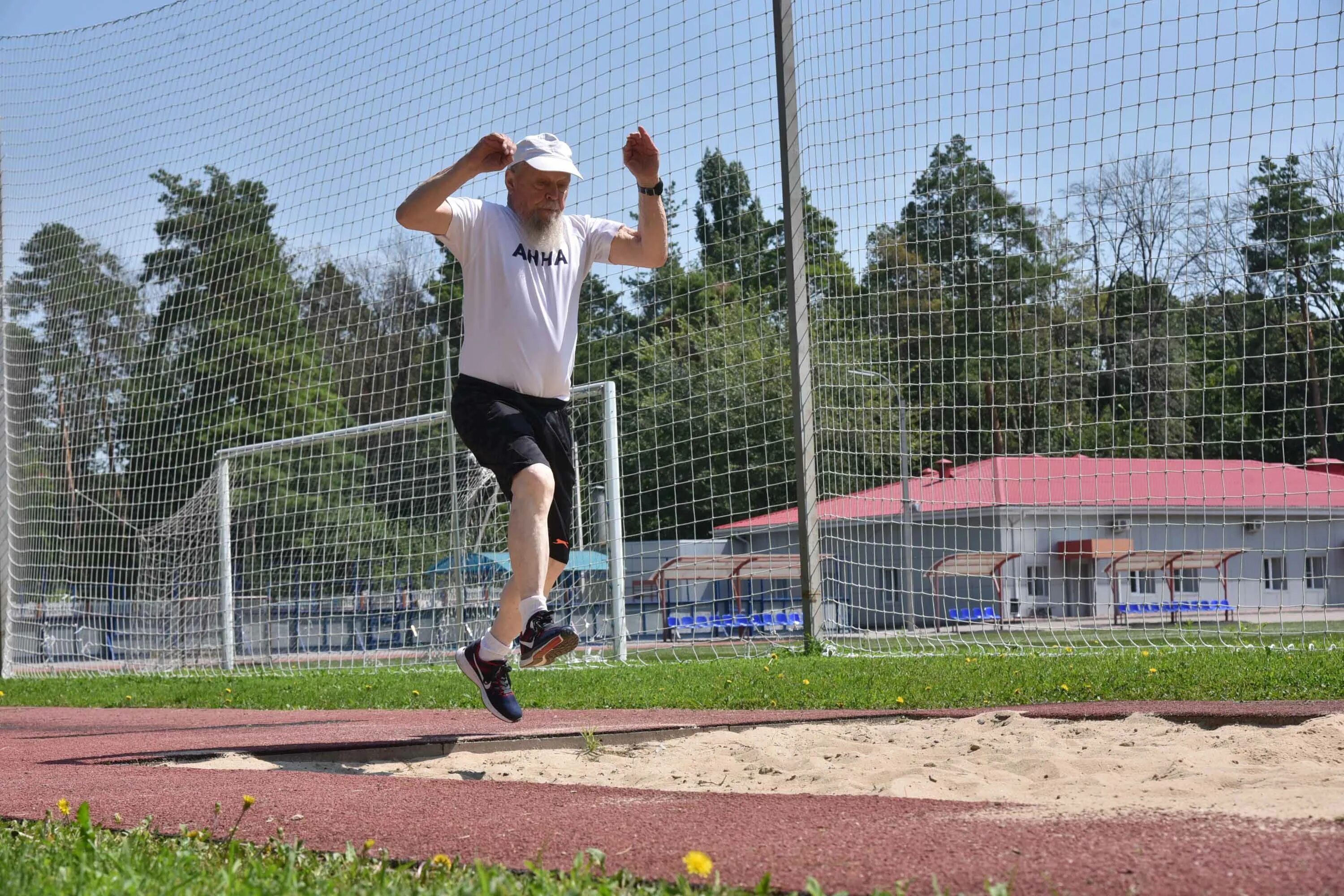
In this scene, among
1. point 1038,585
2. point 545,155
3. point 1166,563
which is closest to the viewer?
point 545,155

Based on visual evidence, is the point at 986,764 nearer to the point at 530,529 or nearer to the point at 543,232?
the point at 530,529

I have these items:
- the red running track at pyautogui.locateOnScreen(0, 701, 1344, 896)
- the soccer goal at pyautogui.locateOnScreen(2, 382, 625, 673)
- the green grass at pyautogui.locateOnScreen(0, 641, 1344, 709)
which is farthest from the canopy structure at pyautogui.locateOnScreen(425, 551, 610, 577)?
the red running track at pyautogui.locateOnScreen(0, 701, 1344, 896)

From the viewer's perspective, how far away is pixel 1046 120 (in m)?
9.15

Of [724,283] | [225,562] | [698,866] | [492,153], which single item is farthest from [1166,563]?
[698,866]

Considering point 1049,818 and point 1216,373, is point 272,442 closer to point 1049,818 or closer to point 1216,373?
point 1216,373

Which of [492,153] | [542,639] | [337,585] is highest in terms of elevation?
[492,153]

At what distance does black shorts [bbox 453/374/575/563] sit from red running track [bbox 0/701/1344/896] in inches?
50.7

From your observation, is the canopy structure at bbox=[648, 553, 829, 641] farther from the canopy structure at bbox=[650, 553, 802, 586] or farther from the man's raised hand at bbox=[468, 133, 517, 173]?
the man's raised hand at bbox=[468, 133, 517, 173]

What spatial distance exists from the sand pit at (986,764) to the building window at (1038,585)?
1517 cm

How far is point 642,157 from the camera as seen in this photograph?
4859 mm

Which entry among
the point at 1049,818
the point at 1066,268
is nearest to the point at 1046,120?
the point at 1066,268

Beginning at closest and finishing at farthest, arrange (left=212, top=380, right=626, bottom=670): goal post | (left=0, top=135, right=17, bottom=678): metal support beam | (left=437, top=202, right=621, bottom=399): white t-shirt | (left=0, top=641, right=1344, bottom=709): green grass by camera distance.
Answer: (left=437, top=202, right=621, bottom=399): white t-shirt < (left=0, top=641, right=1344, bottom=709): green grass < (left=212, top=380, right=626, bottom=670): goal post < (left=0, top=135, right=17, bottom=678): metal support beam

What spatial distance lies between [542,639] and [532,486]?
0.55m

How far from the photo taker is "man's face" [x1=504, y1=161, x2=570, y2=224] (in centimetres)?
466
